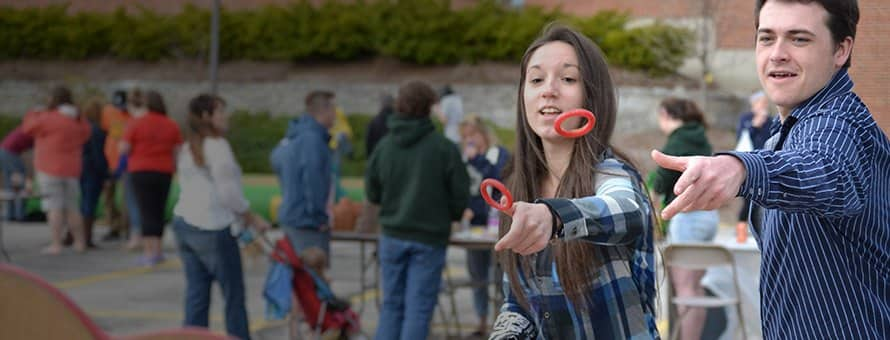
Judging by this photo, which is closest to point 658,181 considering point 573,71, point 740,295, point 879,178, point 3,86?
point 740,295

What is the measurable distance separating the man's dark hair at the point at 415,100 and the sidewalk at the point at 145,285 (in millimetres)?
2006

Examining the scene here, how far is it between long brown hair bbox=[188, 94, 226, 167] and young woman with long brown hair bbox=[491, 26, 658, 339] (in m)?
4.62

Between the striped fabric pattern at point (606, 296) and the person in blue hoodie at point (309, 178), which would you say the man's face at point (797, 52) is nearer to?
the striped fabric pattern at point (606, 296)

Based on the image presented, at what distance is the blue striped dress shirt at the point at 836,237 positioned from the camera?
2.26 m

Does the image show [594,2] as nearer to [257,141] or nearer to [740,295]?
[257,141]

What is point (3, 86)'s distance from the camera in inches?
911

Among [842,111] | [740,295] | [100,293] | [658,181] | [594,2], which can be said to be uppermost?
[594,2]

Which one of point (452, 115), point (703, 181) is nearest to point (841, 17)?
point (703, 181)

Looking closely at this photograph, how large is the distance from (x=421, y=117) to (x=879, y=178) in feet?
16.6

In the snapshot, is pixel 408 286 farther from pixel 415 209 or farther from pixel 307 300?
pixel 307 300

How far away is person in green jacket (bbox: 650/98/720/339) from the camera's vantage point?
786 centimetres

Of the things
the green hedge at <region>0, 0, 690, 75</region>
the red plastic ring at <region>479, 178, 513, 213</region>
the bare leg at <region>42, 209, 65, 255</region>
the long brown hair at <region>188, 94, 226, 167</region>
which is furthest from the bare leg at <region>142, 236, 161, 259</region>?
the green hedge at <region>0, 0, 690, 75</region>

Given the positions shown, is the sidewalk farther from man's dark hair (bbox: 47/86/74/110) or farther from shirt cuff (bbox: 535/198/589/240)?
shirt cuff (bbox: 535/198/589/240)

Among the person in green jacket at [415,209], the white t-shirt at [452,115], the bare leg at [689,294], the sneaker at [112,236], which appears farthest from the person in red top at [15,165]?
Result: the bare leg at [689,294]
